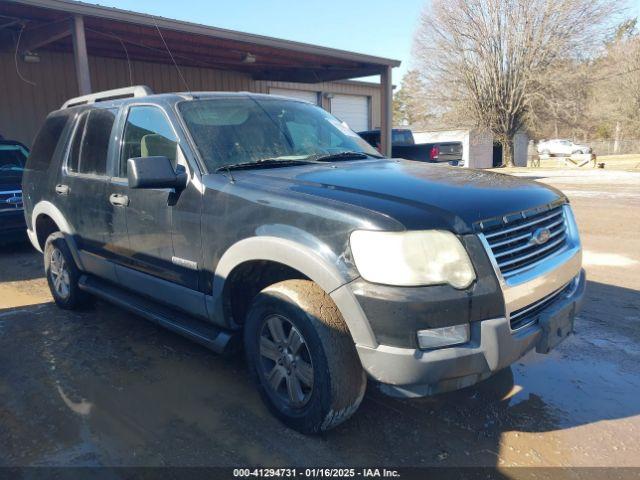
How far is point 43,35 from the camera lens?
10648mm

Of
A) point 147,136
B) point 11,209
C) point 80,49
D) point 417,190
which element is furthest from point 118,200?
point 80,49

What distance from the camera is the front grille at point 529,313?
2584 mm

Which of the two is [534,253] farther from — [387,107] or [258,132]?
[387,107]

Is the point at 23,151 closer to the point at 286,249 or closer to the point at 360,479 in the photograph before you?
the point at 286,249

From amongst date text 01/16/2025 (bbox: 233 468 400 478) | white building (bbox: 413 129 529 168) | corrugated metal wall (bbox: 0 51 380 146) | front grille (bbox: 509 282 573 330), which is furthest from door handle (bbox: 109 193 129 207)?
white building (bbox: 413 129 529 168)

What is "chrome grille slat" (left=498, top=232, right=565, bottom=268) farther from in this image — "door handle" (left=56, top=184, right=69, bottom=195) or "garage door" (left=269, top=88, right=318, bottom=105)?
"garage door" (left=269, top=88, right=318, bottom=105)

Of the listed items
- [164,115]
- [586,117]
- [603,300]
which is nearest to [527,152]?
[586,117]

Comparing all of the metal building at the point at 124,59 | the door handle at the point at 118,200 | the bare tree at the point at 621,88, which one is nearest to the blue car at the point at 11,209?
the metal building at the point at 124,59

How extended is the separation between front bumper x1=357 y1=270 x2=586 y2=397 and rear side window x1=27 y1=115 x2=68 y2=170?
157 inches

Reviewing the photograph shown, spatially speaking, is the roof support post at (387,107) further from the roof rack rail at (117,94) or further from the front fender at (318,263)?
the front fender at (318,263)

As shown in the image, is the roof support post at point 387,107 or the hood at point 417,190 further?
the roof support post at point 387,107

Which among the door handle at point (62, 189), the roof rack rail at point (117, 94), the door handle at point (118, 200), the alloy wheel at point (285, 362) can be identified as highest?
the roof rack rail at point (117, 94)

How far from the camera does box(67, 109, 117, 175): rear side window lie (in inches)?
165

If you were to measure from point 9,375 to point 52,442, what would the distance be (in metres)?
1.12
